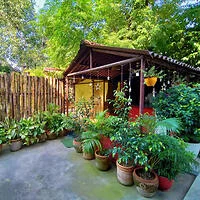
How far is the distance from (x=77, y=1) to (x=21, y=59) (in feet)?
27.8

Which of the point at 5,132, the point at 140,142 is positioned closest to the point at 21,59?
the point at 5,132

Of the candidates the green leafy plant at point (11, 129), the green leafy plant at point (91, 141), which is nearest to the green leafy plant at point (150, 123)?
the green leafy plant at point (91, 141)

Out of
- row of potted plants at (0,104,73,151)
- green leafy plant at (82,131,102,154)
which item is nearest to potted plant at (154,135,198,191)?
A: green leafy plant at (82,131,102,154)

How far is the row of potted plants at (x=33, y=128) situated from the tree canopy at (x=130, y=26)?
3.96 meters

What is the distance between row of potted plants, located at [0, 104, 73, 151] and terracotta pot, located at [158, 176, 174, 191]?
2.56 m

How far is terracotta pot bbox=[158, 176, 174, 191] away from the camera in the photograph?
7.80ft

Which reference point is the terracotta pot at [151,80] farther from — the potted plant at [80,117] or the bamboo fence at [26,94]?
the bamboo fence at [26,94]

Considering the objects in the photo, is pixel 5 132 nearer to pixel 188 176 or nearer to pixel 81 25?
pixel 188 176

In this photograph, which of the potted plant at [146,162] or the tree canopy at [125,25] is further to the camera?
the tree canopy at [125,25]

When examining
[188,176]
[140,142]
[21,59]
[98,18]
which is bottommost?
[188,176]

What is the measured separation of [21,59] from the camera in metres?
13.0

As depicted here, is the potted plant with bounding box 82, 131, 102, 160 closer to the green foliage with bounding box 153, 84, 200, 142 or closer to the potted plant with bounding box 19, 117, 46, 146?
the green foliage with bounding box 153, 84, 200, 142

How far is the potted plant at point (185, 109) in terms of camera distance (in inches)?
121

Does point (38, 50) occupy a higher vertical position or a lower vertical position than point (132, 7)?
lower
